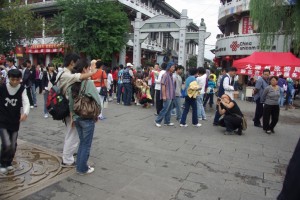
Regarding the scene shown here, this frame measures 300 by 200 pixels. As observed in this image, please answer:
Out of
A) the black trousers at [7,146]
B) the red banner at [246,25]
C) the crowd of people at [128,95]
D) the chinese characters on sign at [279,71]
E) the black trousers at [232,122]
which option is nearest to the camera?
the black trousers at [7,146]

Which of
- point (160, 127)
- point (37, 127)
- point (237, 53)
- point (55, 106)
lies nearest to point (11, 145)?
point (55, 106)

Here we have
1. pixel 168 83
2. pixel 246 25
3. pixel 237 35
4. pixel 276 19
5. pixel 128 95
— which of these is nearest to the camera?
pixel 168 83

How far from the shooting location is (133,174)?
388cm

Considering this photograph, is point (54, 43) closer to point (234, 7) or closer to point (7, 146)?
point (234, 7)

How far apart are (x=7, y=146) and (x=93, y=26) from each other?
622 inches

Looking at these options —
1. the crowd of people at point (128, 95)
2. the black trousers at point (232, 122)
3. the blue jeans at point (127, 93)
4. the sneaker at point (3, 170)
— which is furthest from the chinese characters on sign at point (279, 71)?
the sneaker at point (3, 170)

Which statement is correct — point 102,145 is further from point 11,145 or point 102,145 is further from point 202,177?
point 202,177

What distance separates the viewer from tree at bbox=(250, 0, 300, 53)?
386 inches

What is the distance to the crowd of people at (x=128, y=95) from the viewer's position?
368 centimetres

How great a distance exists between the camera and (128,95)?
10.5m

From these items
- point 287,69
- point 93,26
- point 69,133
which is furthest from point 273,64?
point 93,26

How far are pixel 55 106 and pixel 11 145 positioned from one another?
799 millimetres

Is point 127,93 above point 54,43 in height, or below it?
below

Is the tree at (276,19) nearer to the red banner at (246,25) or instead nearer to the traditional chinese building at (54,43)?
the traditional chinese building at (54,43)
